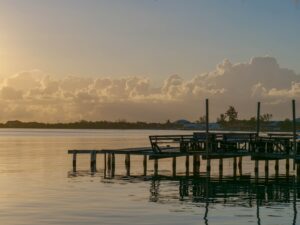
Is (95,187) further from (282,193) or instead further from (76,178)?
(282,193)

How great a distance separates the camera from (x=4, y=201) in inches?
1242

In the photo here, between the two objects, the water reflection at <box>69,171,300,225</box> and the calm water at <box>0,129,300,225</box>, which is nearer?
the calm water at <box>0,129,300,225</box>

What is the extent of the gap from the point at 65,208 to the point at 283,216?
9.94 metres

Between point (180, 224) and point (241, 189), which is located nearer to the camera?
point (180, 224)

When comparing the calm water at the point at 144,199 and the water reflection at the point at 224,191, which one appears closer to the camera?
the calm water at the point at 144,199

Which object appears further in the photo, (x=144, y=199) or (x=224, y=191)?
(x=224, y=191)

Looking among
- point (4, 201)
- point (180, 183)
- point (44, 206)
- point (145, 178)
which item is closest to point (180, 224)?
point (44, 206)

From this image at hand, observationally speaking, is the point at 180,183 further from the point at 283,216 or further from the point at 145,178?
the point at 283,216

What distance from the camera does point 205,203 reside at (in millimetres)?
31094

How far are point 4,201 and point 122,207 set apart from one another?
257 inches

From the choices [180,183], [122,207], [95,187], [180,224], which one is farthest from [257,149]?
[180,224]

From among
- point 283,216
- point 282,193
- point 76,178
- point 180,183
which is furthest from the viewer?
point 76,178

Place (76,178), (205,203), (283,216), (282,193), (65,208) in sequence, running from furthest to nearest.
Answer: (76,178), (282,193), (205,203), (65,208), (283,216)

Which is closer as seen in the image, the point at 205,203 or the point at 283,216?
the point at 283,216
